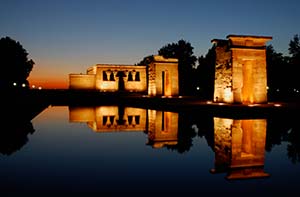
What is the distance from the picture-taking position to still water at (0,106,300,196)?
4.14 meters

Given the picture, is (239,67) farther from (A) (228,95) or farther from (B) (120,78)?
(B) (120,78)

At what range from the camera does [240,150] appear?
648 centimetres

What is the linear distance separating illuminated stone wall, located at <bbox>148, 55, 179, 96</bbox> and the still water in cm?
1786

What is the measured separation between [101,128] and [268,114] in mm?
6777

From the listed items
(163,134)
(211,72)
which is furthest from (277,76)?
(163,134)

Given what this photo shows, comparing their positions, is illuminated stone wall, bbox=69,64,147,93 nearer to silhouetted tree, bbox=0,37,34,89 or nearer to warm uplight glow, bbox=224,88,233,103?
silhouetted tree, bbox=0,37,34,89

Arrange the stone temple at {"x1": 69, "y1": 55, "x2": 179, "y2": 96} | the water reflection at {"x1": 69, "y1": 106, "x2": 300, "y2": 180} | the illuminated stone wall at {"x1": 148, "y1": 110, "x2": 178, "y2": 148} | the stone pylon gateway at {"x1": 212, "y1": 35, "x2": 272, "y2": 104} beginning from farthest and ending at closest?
the stone temple at {"x1": 69, "y1": 55, "x2": 179, "y2": 96} → the stone pylon gateway at {"x1": 212, "y1": 35, "x2": 272, "y2": 104} → the illuminated stone wall at {"x1": 148, "y1": 110, "x2": 178, "y2": 148} → the water reflection at {"x1": 69, "y1": 106, "x2": 300, "y2": 180}

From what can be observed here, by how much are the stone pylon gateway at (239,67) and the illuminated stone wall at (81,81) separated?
2552 centimetres

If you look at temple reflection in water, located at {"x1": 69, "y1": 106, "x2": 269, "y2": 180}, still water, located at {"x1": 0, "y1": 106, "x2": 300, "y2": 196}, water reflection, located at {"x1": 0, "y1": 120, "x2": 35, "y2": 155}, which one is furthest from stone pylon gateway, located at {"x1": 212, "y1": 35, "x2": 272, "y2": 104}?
water reflection, located at {"x1": 0, "y1": 120, "x2": 35, "y2": 155}

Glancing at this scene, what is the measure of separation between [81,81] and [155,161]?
3670 centimetres

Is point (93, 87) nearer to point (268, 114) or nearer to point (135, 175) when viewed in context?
point (268, 114)

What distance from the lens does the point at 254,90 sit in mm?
17625

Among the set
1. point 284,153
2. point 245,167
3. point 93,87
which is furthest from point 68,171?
point 93,87

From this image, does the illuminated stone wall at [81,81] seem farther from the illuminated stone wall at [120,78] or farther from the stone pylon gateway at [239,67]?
the stone pylon gateway at [239,67]
